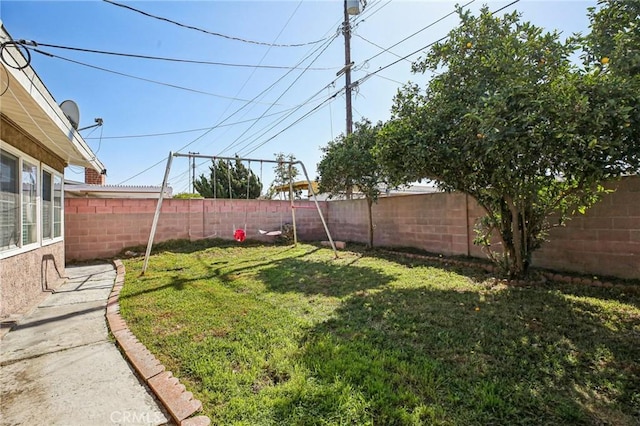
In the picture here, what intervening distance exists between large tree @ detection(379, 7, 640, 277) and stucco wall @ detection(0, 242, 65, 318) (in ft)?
15.8

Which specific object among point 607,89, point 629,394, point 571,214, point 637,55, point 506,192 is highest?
point 637,55

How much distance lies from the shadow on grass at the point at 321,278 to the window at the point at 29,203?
2.96 metres

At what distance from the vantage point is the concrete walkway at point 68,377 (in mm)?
1661

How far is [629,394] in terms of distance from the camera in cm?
175

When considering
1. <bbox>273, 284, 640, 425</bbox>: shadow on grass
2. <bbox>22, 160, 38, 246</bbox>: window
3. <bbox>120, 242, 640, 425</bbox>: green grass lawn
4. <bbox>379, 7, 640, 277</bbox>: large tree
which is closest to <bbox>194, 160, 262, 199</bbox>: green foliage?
<bbox>22, 160, 38, 246</bbox>: window

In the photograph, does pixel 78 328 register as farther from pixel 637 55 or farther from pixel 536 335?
pixel 637 55

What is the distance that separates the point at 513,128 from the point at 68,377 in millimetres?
4335

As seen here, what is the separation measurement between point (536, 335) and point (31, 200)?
571 centimetres

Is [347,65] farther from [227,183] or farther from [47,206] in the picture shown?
[227,183]

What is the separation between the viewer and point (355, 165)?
23.1ft

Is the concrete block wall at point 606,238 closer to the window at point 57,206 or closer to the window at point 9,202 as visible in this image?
the window at point 9,202

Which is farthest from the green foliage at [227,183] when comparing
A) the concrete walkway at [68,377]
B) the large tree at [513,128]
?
the concrete walkway at [68,377]

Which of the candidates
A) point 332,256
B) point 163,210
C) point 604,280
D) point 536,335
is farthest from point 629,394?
point 163,210

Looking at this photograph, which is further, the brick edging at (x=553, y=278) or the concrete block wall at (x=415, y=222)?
the concrete block wall at (x=415, y=222)
